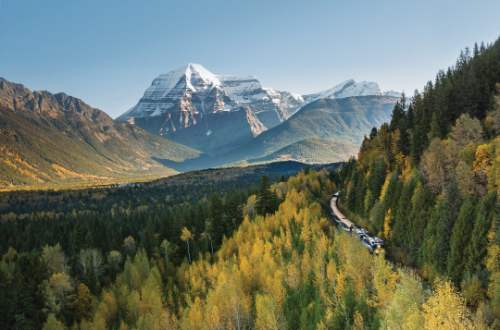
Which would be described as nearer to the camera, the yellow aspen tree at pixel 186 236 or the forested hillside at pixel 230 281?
the forested hillside at pixel 230 281

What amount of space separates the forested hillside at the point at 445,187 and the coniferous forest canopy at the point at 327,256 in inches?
12.2

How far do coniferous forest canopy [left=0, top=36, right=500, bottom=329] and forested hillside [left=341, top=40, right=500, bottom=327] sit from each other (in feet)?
1.02

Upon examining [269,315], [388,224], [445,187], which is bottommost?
[269,315]

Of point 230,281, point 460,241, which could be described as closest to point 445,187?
point 460,241

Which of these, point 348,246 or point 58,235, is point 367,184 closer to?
point 348,246

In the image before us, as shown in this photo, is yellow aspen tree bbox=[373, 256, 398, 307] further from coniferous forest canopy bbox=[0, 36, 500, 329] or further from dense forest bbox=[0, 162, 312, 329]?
dense forest bbox=[0, 162, 312, 329]

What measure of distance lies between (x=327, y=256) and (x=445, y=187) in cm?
2753

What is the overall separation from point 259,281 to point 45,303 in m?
49.1

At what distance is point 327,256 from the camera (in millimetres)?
88562

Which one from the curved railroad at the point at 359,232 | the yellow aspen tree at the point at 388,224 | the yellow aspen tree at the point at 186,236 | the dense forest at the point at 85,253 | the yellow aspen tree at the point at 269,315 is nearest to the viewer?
the yellow aspen tree at the point at 269,315

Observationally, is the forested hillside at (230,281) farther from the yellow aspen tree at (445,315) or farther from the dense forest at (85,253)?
the dense forest at (85,253)

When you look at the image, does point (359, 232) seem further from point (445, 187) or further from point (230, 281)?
point (230, 281)

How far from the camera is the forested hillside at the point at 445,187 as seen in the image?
226 ft

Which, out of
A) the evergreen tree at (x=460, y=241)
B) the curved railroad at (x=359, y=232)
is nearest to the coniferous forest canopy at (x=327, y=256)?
the evergreen tree at (x=460, y=241)
